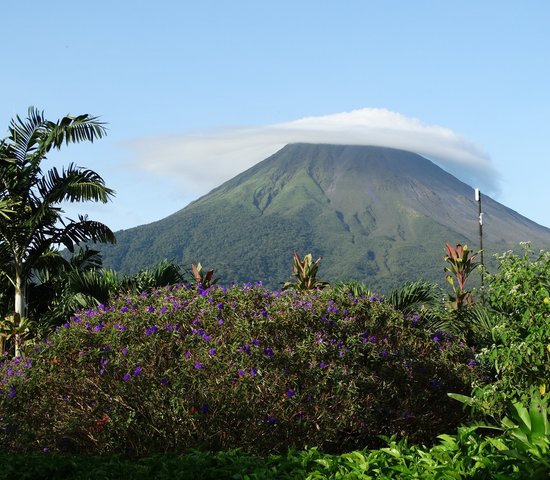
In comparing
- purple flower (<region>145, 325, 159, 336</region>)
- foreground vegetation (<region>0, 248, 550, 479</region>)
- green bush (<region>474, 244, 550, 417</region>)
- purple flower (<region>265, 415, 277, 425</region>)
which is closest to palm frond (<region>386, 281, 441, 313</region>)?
foreground vegetation (<region>0, 248, 550, 479</region>)

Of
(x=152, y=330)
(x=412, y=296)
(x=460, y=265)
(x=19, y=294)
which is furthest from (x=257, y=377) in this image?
(x=19, y=294)

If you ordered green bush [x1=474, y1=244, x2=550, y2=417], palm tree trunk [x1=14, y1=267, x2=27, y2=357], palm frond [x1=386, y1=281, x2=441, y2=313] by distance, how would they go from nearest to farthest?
green bush [x1=474, y1=244, x2=550, y2=417]
palm frond [x1=386, y1=281, x2=441, y2=313]
palm tree trunk [x1=14, y1=267, x2=27, y2=357]

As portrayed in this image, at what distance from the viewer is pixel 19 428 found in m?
8.52

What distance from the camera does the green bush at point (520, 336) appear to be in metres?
8.27

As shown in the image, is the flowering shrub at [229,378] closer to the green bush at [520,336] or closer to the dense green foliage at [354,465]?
the green bush at [520,336]

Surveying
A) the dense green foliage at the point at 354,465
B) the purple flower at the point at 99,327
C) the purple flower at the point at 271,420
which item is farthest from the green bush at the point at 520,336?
the purple flower at the point at 99,327

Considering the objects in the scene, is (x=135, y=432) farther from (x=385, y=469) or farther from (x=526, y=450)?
(x=526, y=450)

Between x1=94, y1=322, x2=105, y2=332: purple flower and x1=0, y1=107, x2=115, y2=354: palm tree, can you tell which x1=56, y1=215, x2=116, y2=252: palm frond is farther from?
x1=94, y1=322, x2=105, y2=332: purple flower

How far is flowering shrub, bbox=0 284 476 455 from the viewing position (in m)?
7.69

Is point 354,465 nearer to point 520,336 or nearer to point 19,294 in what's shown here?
point 520,336

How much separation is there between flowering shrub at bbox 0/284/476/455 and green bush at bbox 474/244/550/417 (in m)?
0.92

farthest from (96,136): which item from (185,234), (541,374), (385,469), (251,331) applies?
(185,234)

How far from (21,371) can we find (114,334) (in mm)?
1308

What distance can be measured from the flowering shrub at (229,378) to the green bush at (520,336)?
A: 915 mm
